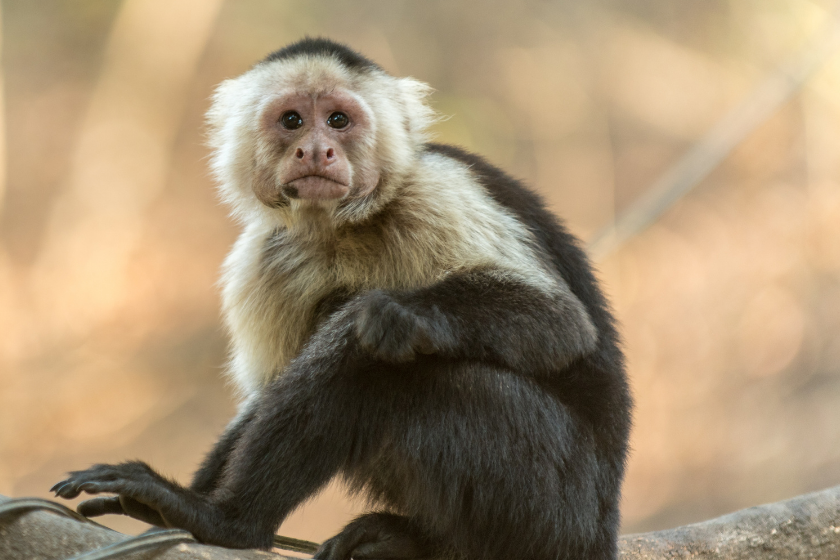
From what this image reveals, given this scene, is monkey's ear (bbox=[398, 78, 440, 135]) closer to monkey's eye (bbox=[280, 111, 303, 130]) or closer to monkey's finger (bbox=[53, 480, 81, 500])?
monkey's eye (bbox=[280, 111, 303, 130])

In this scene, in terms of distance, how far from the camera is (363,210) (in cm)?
355

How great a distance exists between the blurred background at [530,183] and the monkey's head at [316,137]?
4342 mm

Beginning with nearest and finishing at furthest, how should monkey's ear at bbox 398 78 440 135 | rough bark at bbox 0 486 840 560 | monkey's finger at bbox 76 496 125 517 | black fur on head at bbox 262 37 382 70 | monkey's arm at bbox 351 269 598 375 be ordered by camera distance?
monkey's arm at bbox 351 269 598 375 → monkey's finger at bbox 76 496 125 517 → black fur on head at bbox 262 37 382 70 → monkey's ear at bbox 398 78 440 135 → rough bark at bbox 0 486 840 560

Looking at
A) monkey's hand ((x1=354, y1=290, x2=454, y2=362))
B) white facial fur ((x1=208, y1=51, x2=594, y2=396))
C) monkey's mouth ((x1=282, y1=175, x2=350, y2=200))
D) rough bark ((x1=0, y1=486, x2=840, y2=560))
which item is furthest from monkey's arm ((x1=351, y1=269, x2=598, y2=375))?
rough bark ((x1=0, y1=486, x2=840, y2=560))

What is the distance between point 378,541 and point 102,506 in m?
1.11

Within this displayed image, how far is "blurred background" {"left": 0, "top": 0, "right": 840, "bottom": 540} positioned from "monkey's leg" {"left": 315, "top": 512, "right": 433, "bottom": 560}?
494 centimetres

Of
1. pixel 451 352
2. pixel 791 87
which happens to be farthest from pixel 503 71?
pixel 451 352

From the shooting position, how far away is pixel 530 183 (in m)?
8.38

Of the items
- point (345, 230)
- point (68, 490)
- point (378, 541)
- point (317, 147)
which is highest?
point (317, 147)

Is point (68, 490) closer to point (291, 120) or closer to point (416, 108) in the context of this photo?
point (291, 120)

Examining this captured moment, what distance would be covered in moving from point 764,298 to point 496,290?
651cm

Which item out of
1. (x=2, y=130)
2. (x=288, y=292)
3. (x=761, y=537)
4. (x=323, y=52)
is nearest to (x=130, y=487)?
(x=288, y=292)

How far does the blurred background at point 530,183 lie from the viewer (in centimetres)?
770

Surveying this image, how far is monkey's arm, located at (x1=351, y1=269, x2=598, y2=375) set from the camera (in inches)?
113
